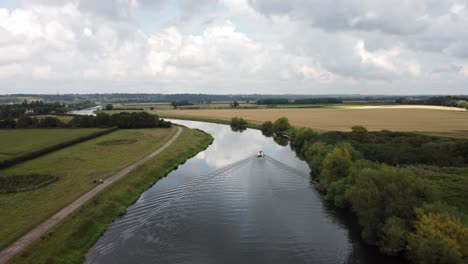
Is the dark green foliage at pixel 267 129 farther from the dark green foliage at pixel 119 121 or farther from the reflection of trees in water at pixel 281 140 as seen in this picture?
the dark green foliage at pixel 119 121

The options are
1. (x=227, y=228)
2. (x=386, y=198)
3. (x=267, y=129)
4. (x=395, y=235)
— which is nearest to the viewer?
(x=395, y=235)

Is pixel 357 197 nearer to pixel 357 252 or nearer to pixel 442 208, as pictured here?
pixel 357 252

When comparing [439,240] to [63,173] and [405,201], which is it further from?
[63,173]

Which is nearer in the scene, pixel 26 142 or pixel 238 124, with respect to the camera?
pixel 26 142

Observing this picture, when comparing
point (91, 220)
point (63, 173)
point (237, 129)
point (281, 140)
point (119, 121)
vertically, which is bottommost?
point (91, 220)

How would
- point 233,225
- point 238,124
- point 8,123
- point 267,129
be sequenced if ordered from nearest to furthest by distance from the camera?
1. point 233,225
2. point 8,123
3. point 267,129
4. point 238,124

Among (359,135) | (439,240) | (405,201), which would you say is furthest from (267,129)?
(439,240)
